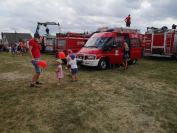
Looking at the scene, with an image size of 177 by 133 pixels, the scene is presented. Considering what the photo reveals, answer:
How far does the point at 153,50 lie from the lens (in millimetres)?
23156

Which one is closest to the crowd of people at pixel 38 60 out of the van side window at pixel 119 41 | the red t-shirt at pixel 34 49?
the red t-shirt at pixel 34 49

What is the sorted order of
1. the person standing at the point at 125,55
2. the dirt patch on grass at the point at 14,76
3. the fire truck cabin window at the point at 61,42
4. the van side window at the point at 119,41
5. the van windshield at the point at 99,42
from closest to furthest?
the dirt patch on grass at the point at 14,76 < the van windshield at the point at 99,42 < the person standing at the point at 125,55 < the van side window at the point at 119,41 < the fire truck cabin window at the point at 61,42

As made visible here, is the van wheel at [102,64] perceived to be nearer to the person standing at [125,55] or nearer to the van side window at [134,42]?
the person standing at [125,55]

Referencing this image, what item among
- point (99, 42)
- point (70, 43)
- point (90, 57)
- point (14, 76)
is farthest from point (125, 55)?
point (70, 43)

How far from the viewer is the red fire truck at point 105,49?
15828mm

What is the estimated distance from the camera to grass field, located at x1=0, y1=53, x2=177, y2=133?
23.6 feet

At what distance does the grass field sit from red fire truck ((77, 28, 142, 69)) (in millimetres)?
2760

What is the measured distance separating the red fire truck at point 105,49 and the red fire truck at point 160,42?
204 inches

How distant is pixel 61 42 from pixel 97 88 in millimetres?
12712

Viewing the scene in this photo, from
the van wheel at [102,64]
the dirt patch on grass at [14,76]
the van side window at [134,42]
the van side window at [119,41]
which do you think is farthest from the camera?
the van side window at [134,42]

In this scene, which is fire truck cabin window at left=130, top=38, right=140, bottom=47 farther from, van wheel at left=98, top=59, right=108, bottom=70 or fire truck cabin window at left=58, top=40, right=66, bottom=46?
fire truck cabin window at left=58, top=40, right=66, bottom=46

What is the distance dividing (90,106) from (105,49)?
7849 millimetres

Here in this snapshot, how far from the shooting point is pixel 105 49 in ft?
53.2

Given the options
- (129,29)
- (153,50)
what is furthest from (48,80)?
(153,50)
